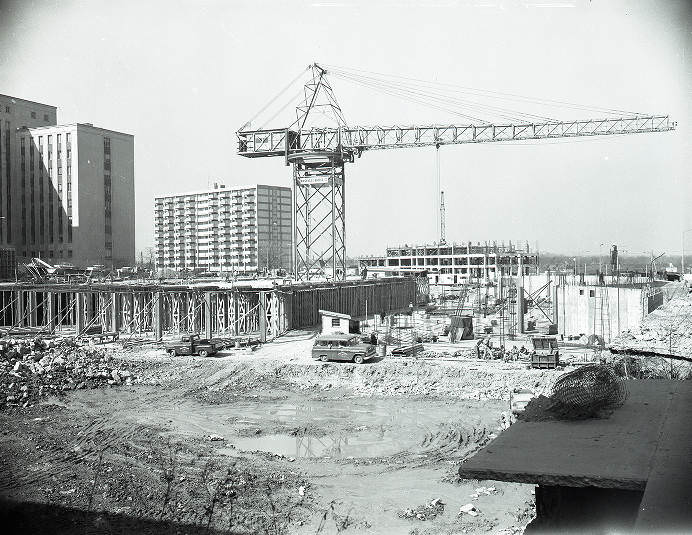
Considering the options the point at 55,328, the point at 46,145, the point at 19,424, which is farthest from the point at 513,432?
the point at 46,145

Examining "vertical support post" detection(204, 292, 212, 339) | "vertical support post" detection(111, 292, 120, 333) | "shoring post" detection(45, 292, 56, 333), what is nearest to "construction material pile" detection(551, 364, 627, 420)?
"vertical support post" detection(204, 292, 212, 339)

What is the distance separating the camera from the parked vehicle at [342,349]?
88.9 ft

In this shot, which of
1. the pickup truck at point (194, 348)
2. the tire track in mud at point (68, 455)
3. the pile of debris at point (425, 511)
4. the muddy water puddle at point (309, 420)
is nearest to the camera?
the pile of debris at point (425, 511)

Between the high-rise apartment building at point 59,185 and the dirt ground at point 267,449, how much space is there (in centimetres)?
4682

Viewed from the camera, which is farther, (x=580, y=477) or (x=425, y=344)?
(x=425, y=344)

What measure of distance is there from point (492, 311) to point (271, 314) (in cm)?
2236

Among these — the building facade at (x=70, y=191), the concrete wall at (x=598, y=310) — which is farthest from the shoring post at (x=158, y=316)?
the building facade at (x=70, y=191)

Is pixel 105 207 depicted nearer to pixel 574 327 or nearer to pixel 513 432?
pixel 574 327

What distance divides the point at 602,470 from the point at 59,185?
7498 centimetres

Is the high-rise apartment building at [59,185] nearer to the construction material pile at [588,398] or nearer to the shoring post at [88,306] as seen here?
the shoring post at [88,306]

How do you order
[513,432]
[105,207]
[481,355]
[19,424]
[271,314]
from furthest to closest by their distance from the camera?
[105,207]
[271,314]
[481,355]
[19,424]
[513,432]

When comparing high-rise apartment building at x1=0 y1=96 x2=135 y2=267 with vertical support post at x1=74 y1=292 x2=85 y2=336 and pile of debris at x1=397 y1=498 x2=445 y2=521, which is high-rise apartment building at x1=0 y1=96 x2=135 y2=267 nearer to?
vertical support post at x1=74 y1=292 x2=85 y2=336

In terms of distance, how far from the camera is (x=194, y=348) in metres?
29.7

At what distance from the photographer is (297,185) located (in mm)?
46531
